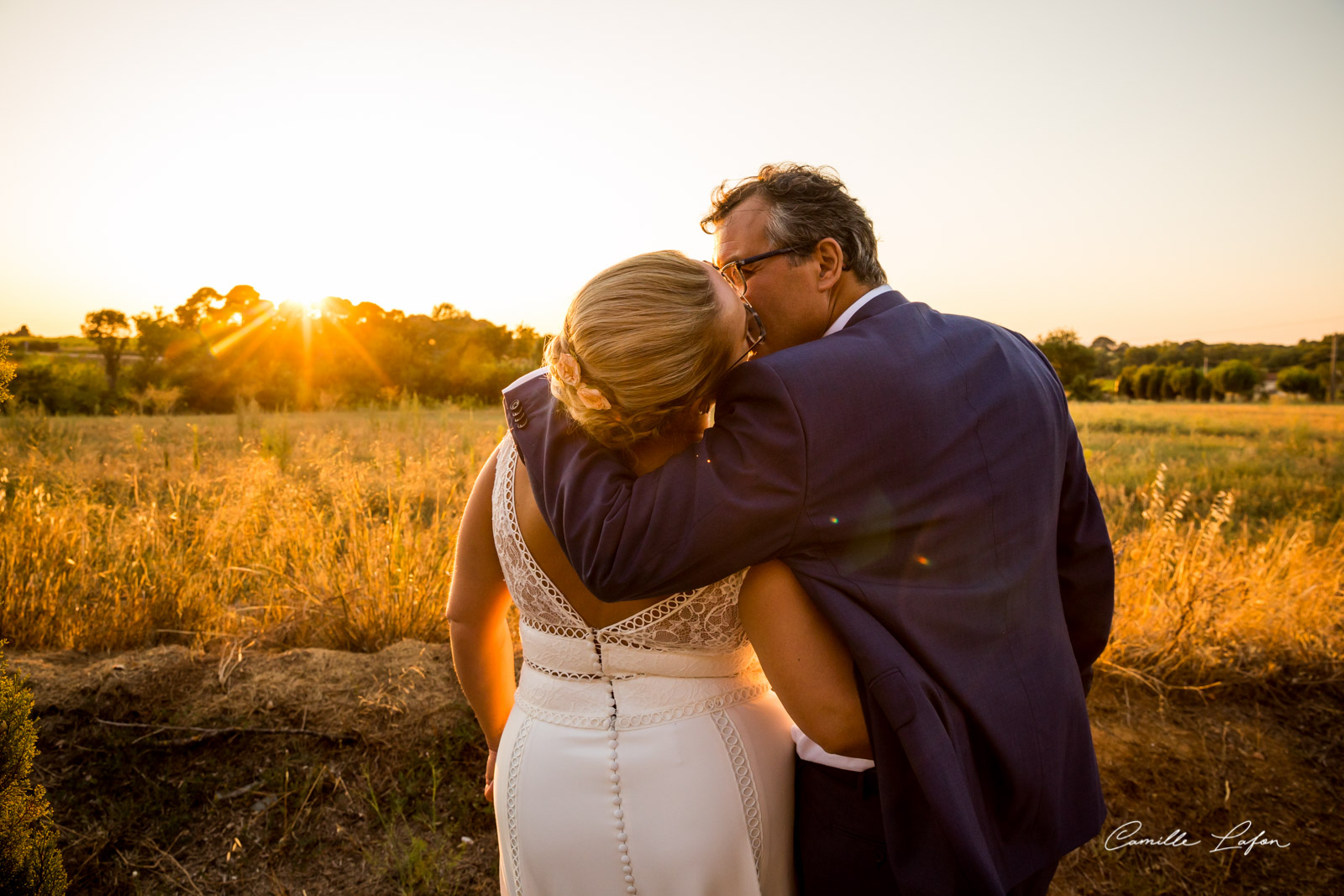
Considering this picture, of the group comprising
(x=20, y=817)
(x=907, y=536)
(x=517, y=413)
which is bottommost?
(x=20, y=817)

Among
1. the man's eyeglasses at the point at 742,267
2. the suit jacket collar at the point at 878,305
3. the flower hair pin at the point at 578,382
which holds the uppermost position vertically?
the man's eyeglasses at the point at 742,267

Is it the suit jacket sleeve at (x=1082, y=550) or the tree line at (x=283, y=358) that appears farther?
the tree line at (x=283, y=358)

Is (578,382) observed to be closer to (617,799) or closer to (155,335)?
(617,799)

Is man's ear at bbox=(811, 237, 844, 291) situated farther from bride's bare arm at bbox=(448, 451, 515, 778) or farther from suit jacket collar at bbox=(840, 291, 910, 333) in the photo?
bride's bare arm at bbox=(448, 451, 515, 778)

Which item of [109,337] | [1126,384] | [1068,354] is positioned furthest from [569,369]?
[1126,384]

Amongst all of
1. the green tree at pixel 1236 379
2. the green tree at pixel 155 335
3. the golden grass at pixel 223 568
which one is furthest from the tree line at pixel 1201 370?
the golden grass at pixel 223 568

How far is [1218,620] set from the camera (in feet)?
13.1

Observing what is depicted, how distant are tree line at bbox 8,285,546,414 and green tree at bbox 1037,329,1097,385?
53179 mm

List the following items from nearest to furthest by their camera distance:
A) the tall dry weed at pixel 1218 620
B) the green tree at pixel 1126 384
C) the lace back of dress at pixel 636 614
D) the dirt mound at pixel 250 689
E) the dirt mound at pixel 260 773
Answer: the lace back of dress at pixel 636 614 → the dirt mound at pixel 260 773 → the dirt mound at pixel 250 689 → the tall dry weed at pixel 1218 620 → the green tree at pixel 1126 384

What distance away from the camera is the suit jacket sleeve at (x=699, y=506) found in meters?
1.24

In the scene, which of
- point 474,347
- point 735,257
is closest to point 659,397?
point 735,257

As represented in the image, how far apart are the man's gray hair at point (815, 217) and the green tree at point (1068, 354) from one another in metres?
69.9

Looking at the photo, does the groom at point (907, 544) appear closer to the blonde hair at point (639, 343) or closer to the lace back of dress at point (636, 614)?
the blonde hair at point (639, 343)
